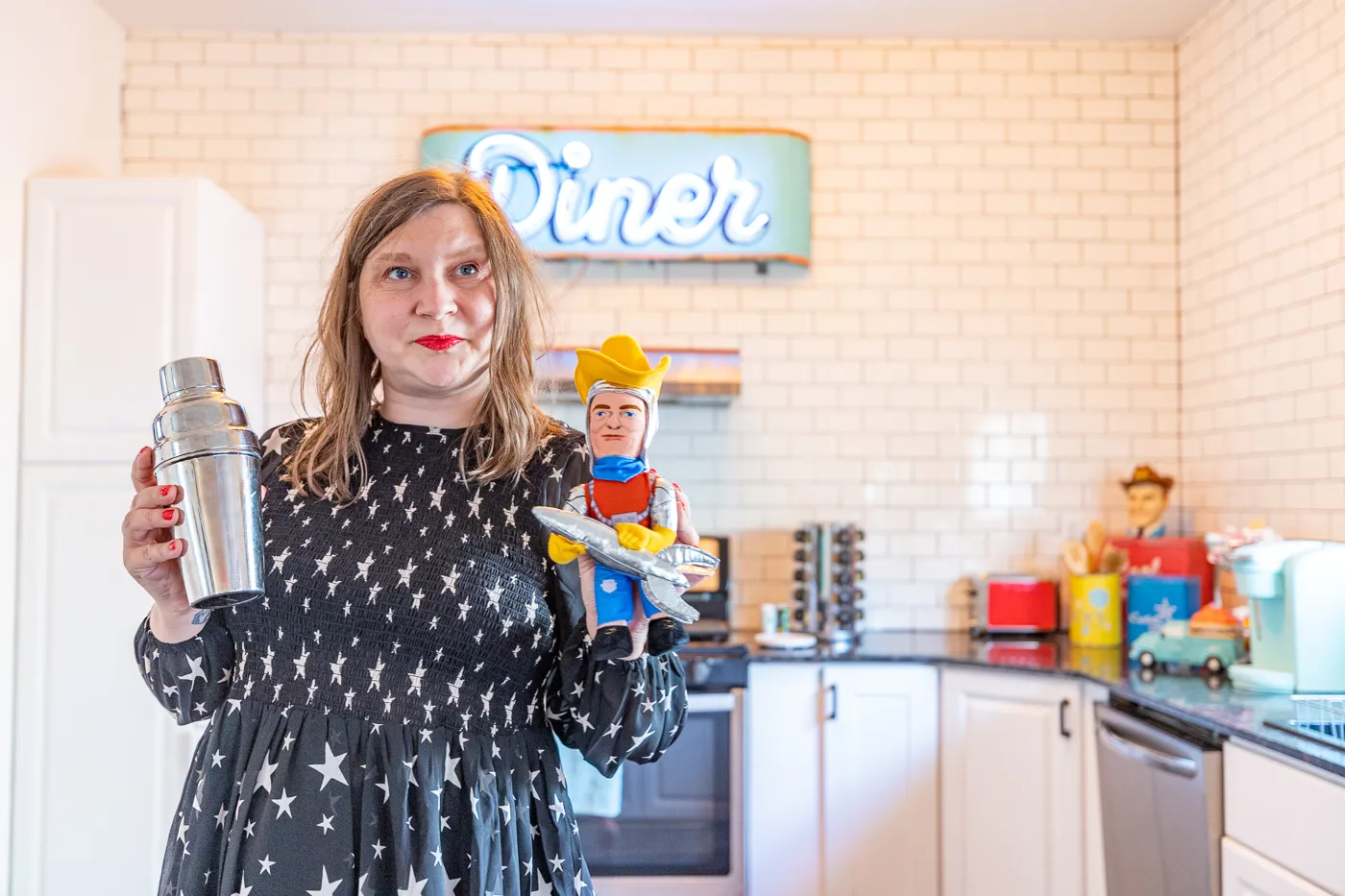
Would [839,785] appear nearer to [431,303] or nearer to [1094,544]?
[1094,544]

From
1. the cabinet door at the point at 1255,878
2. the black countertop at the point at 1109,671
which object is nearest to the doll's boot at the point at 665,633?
the black countertop at the point at 1109,671

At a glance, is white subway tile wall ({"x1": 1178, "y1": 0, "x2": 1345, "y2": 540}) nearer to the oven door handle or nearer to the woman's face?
the oven door handle

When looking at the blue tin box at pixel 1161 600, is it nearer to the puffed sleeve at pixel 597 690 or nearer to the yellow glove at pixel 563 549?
the puffed sleeve at pixel 597 690

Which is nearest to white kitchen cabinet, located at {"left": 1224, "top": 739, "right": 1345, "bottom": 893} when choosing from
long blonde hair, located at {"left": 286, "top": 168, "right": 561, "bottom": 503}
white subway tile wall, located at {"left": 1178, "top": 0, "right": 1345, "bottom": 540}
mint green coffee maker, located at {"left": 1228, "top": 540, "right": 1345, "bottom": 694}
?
mint green coffee maker, located at {"left": 1228, "top": 540, "right": 1345, "bottom": 694}

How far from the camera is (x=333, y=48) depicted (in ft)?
12.8

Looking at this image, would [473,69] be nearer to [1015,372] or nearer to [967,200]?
[967,200]

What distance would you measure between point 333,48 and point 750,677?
2416 millimetres

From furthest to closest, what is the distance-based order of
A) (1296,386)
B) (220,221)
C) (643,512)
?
(220,221) → (1296,386) → (643,512)

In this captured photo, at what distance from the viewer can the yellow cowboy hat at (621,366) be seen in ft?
3.93

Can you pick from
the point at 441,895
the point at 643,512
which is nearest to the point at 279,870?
the point at 441,895

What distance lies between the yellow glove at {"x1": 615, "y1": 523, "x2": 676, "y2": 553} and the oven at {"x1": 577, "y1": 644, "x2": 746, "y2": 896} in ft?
Answer: 6.85

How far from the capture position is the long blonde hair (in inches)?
50.9

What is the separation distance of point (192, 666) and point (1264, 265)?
304 centimetres

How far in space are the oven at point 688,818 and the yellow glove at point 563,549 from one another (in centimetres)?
205
